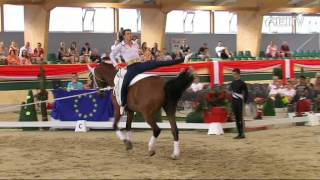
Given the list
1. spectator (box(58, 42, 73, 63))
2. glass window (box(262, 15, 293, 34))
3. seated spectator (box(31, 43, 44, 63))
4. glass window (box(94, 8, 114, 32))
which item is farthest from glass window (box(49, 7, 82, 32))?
glass window (box(262, 15, 293, 34))

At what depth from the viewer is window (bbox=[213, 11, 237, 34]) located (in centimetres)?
3366

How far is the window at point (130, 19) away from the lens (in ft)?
100

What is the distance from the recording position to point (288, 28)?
36.5 metres

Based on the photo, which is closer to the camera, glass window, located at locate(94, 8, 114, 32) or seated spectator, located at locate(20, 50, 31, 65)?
seated spectator, located at locate(20, 50, 31, 65)

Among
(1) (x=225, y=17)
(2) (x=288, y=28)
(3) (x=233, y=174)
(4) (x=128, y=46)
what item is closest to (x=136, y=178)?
(3) (x=233, y=174)

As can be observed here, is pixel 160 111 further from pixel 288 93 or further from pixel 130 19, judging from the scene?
pixel 130 19

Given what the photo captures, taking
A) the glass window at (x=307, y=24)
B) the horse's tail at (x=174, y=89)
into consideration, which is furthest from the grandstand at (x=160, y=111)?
the glass window at (x=307, y=24)

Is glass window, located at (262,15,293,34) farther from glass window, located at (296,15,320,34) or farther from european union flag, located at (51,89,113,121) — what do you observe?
european union flag, located at (51,89,113,121)

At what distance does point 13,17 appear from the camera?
27359mm

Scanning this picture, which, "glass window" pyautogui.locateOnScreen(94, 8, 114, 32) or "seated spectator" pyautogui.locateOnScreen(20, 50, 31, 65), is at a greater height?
"glass window" pyautogui.locateOnScreen(94, 8, 114, 32)

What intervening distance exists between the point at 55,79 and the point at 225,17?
59.2 feet

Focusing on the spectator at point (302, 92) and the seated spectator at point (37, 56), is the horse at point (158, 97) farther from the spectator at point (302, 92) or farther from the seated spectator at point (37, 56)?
the seated spectator at point (37, 56)

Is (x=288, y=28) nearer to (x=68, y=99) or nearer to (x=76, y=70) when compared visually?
(x=76, y=70)

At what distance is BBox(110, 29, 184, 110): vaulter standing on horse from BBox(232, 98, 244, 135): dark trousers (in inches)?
109
